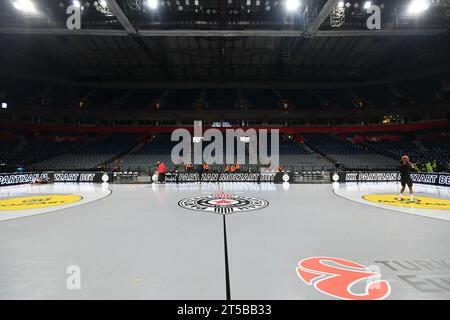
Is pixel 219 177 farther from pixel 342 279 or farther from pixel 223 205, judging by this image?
pixel 342 279

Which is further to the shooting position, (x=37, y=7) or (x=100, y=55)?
(x=100, y=55)

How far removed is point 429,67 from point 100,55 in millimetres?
37500

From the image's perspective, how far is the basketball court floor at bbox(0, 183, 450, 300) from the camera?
10.3 ft

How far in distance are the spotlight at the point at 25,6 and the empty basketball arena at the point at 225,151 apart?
83mm

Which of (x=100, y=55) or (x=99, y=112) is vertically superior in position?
(x=100, y=55)

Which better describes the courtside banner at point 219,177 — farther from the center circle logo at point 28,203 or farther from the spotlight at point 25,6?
the spotlight at point 25,6

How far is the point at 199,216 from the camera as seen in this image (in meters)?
7.31

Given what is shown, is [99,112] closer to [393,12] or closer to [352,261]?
[393,12]

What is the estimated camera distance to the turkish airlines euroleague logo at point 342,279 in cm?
300

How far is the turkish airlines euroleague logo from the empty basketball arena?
0.11 ft

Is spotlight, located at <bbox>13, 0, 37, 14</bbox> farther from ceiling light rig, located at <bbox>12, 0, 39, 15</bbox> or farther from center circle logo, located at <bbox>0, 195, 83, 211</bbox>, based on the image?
center circle logo, located at <bbox>0, 195, 83, 211</bbox>

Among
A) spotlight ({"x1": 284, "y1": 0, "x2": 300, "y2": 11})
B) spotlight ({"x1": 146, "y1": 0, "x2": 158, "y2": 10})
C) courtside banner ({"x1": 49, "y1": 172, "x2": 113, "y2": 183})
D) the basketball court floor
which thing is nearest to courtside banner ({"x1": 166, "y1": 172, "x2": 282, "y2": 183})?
courtside banner ({"x1": 49, "y1": 172, "x2": 113, "y2": 183})

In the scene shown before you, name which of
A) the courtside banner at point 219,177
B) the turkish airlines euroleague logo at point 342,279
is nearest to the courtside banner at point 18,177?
the courtside banner at point 219,177
